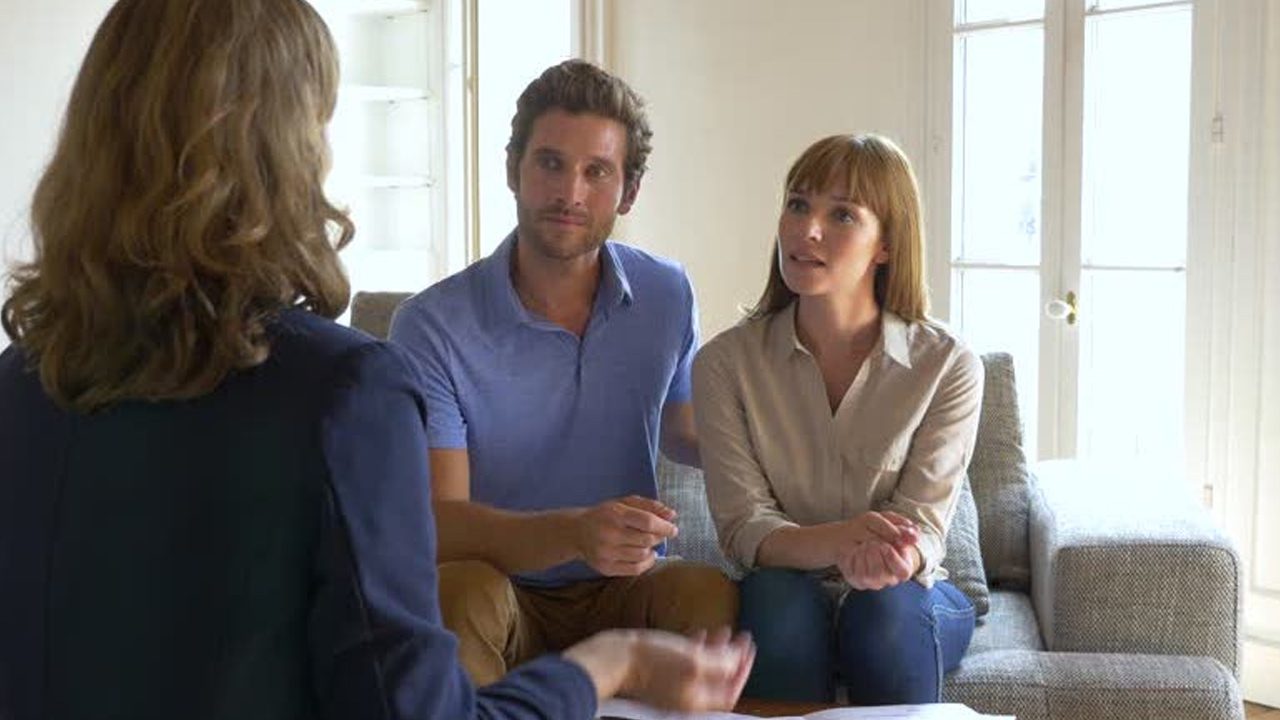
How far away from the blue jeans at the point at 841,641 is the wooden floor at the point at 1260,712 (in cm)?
A: 175

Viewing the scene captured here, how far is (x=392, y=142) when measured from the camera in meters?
5.55

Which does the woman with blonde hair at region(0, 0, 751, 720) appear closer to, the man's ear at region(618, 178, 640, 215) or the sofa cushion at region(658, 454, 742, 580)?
the man's ear at region(618, 178, 640, 215)

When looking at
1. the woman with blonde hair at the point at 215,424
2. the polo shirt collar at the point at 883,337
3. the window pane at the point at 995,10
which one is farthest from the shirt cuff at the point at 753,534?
the window pane at the point at 995,10

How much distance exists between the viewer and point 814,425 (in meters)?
2.45

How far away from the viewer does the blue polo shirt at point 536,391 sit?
2.40 m

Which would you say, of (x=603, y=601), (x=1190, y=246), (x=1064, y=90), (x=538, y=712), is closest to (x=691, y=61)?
(x=1064, y=90)

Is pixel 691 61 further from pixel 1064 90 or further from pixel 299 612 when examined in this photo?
pixel 299 612

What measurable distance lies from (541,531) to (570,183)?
1.79 ft

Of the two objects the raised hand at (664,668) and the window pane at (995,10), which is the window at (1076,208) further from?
the raised hand at (664,668)

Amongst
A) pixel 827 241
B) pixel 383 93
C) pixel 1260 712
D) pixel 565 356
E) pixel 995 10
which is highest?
pixel 995 10

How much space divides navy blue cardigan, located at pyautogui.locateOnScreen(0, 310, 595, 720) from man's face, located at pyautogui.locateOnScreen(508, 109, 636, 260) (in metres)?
1.26

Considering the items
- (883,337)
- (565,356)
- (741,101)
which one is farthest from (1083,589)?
(741,101)

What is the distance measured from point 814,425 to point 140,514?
4.67ft

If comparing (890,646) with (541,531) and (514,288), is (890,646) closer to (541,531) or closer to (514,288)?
(541,531)
